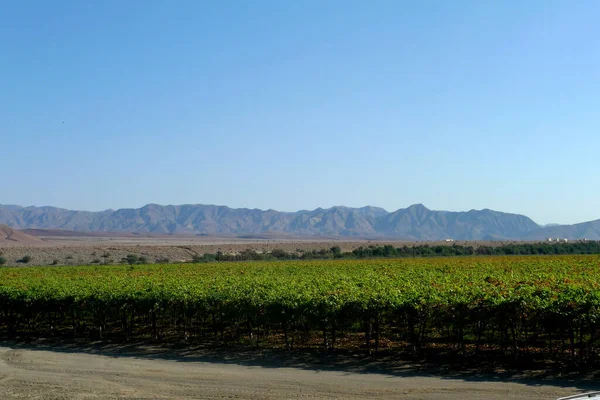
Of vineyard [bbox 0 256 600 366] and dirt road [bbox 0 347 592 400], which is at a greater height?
vineyard [bbox 0 256 600 366]

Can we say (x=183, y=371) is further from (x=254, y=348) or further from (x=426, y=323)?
(x=426, y=323)

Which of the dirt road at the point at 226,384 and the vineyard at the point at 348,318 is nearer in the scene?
the dirt road at the point at 226,384

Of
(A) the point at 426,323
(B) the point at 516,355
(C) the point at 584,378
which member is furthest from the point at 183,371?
(C) the point at 584,378

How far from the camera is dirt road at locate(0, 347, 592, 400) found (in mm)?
15859

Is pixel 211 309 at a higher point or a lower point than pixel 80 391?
higher

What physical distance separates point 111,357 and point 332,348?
25.0ft

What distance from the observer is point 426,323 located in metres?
20.2

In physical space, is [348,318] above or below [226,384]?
above

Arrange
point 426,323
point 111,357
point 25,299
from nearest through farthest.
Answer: point 426,323, point 111,357, point 25,299

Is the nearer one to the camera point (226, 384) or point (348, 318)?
point (226, 384)

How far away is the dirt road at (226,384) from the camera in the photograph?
15859 millimetres

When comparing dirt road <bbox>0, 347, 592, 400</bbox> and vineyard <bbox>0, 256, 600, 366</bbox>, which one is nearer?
dirt road <bbox>0, 347, 592, 400</bbox>

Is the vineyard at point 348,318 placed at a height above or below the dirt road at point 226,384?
above

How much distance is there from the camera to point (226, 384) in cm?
1720
